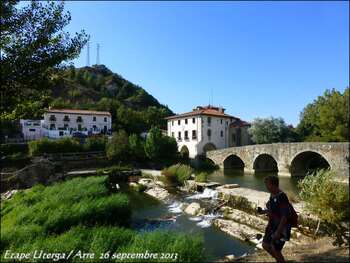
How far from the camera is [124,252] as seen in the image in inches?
332

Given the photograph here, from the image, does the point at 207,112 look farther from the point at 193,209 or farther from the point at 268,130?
the point at 193,209

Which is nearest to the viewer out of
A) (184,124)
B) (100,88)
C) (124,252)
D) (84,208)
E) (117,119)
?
(124,252)

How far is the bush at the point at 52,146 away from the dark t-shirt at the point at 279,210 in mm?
42637

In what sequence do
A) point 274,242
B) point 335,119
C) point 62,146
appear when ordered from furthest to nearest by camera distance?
point 62,146 < point 335,119 < point 274,242

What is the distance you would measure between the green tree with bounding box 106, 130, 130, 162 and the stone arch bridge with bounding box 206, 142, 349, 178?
12.5m

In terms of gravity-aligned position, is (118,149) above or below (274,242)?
above

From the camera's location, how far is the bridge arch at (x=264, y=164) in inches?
1713

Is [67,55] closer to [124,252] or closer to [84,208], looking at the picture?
[124,252]

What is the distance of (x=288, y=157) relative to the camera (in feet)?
128

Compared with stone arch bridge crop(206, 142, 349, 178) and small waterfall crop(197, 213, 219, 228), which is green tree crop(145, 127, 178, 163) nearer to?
stone arch bridge crop(206, 142, 349, 178)

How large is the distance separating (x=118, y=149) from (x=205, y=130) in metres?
14.1

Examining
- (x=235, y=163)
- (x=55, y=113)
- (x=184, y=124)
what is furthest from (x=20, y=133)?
(x=235, y=163)

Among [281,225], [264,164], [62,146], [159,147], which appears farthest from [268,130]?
[281,225]

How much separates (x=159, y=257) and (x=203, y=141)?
43296 millimetres
